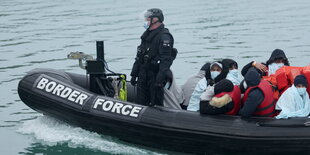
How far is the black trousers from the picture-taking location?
915 cm

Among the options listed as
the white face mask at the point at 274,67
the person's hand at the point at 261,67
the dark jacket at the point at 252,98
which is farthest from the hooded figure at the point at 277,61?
the dark jacket at the point at 252,98

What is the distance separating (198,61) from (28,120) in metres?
Result: 6.00

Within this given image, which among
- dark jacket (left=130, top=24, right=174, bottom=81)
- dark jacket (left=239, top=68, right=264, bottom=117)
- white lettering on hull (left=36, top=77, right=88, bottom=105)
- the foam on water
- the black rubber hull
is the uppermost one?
dark jacket (left=130, top=24, right=174, bottom=81)

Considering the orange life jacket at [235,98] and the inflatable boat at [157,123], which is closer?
the inflatable boat at [157,123]

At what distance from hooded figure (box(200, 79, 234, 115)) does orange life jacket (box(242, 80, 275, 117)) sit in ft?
0.75

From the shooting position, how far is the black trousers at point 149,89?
9148 millimetres

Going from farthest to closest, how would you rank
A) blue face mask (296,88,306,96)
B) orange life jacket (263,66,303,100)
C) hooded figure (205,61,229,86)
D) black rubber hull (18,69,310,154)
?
hooded figure (205,61,229,86) < orange life jacket (263,66,303,100) < blue face mask (296,88,306,96) < black rubber hull (18,69,310,154)

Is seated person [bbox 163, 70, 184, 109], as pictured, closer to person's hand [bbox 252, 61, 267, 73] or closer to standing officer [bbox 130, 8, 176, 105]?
standing officer [bbox 130, 8, 176, 105]

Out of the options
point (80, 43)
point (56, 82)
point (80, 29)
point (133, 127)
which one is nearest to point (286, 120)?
point (133, 127)

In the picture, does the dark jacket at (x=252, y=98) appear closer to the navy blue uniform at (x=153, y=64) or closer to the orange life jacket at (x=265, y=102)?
the orange life jacket at (x=265, y=102)

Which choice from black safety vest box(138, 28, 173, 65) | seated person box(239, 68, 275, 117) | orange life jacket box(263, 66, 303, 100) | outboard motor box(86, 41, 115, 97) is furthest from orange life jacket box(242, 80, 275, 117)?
outboard motor box(86, 41, 115, 97)

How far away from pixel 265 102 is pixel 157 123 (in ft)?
4.76

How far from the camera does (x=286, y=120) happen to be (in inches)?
316

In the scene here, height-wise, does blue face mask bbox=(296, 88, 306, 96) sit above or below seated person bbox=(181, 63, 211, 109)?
above
